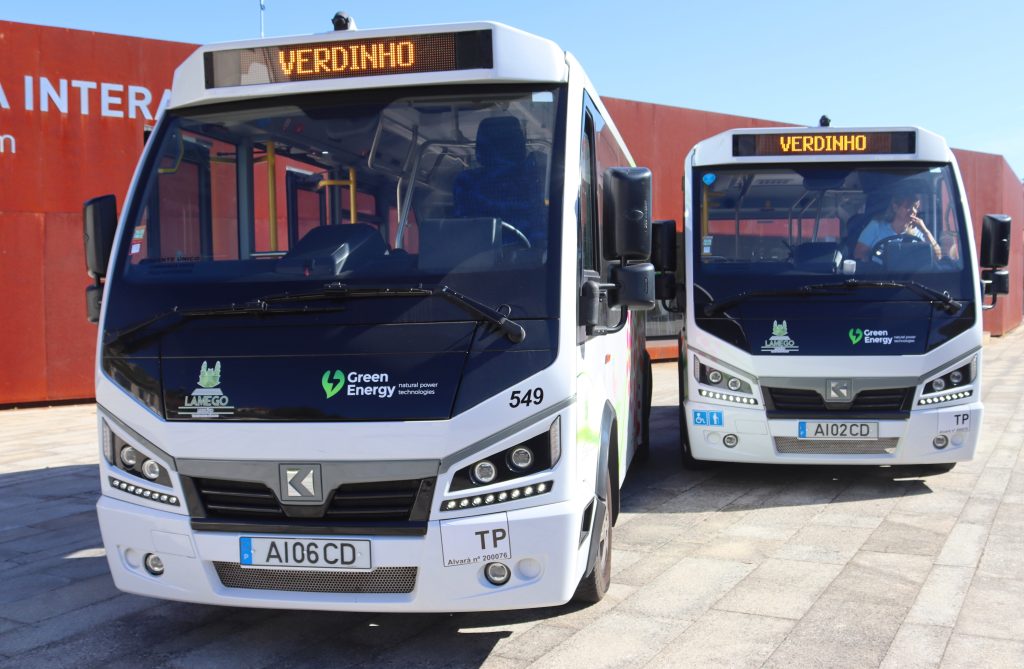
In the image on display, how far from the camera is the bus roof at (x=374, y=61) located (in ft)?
13.7

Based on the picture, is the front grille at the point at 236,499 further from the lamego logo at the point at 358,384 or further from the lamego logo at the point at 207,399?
the lamego logo at the point at 358,384

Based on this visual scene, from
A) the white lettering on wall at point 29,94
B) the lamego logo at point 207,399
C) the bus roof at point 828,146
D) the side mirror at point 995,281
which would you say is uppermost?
the white lettering on wall at point 29,94

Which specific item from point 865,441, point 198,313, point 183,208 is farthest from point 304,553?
point 865,441

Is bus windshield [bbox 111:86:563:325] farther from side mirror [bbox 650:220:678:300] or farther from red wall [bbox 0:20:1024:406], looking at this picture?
red wall [bbox 0:20:1024:406]

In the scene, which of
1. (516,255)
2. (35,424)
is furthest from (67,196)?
(516,255)

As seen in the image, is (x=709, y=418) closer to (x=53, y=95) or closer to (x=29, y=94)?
(x=53, y=95)

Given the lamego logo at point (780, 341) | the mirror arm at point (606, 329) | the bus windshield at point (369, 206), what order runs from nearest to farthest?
1. the bus windshield at point (369, 206)
2. the mirror arm at point (606, 329)
3. the lamego logo at point (780, 341)

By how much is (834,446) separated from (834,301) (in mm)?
1073

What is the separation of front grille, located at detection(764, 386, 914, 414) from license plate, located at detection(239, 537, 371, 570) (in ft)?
14.2

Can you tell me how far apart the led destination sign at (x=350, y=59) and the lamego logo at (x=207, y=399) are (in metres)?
1.36

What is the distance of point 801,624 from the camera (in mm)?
4566

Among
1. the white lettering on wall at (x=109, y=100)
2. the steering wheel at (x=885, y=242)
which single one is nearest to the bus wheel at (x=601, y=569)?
the steering wheel at (x=885, y=242)

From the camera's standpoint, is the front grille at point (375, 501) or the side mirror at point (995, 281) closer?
the front grille at point (375, 501)

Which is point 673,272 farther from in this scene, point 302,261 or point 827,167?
point 302,261
